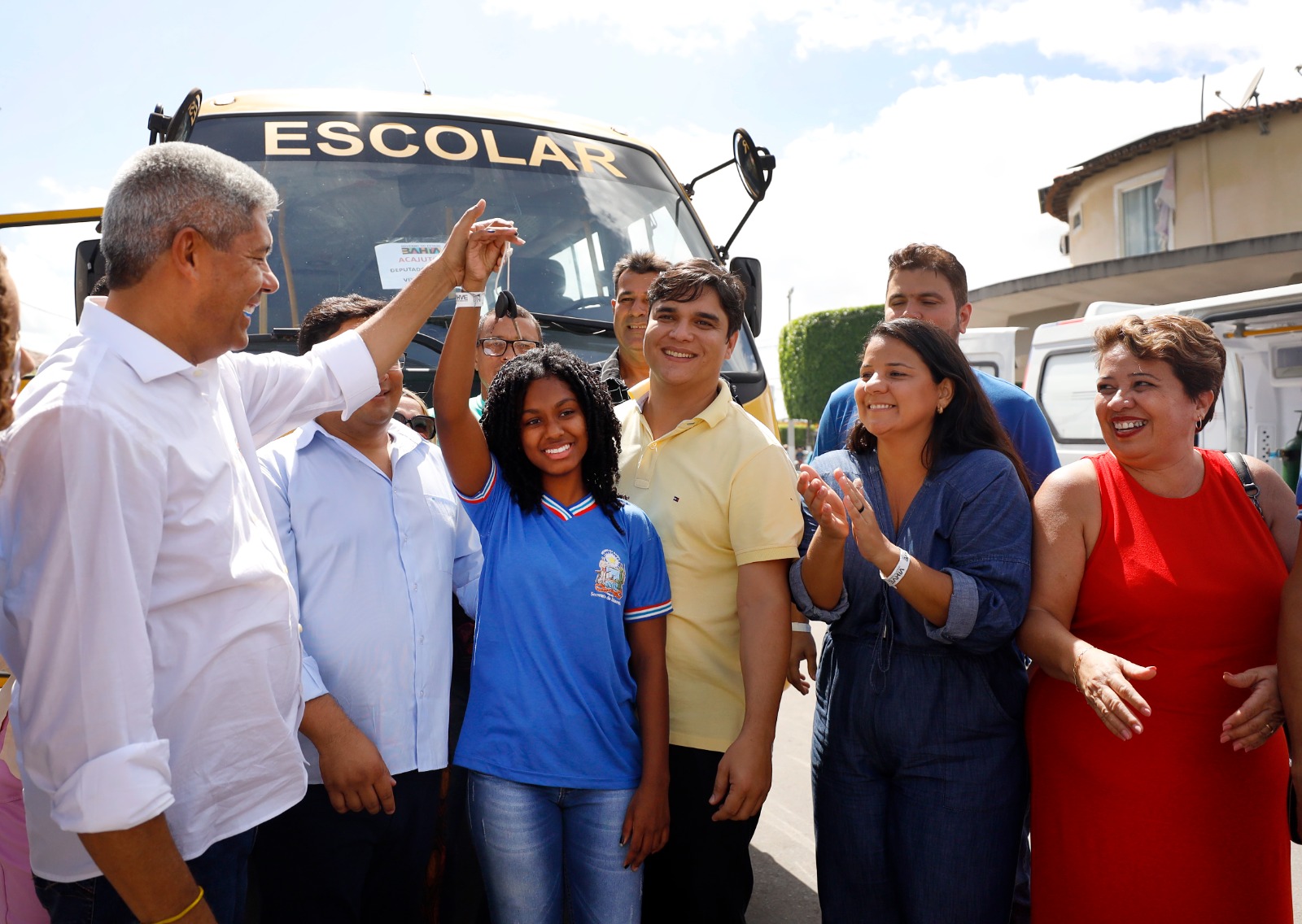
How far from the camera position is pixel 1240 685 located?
84.1 inches

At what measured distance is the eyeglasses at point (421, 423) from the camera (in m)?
2.89

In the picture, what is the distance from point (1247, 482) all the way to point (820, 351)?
85.3ft

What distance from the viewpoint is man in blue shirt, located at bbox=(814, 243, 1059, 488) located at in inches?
121

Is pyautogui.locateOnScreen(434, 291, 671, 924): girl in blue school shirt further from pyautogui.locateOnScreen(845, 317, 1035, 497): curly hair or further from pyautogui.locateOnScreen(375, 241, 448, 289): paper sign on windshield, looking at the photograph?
pyautogui.locateOnScreen(375, 241, 448, 289): paper sign on windshield

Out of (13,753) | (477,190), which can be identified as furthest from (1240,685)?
(477,190)

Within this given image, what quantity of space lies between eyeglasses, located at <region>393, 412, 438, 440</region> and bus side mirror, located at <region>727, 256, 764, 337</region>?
2.04 meters

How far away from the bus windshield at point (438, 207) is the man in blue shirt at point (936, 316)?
0.85 m

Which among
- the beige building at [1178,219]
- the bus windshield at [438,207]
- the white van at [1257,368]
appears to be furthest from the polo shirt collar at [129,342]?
the beige building at [1178,219]

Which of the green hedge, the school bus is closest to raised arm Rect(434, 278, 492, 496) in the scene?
the school bus

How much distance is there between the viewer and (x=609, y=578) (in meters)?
2.27

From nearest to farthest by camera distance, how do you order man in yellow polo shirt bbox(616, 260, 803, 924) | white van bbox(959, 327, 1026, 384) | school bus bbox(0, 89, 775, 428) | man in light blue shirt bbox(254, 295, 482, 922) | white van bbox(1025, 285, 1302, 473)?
man in light blue shirt bbox(254, 295, 482, 922) → man in yellow polo shirt bbox(616, 260, 803, 924) → school bus bbox(0, 89, 775, 428) → white van bbox(1025, 285, 1302, 473) → white van bbox(959, 327, 1026, 384)

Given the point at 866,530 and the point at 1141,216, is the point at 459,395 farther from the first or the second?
the point at 1141,216

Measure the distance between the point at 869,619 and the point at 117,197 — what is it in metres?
1.89

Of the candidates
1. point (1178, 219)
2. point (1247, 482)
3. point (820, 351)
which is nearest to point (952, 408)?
point (1247, 482)
